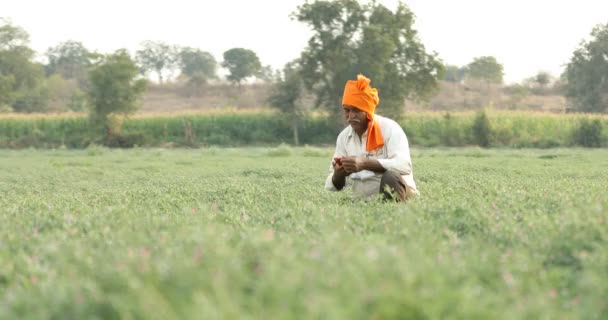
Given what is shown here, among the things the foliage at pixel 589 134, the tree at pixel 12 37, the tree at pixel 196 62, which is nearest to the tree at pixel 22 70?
the tree at pixel 12 37

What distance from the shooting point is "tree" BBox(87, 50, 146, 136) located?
48500 mm

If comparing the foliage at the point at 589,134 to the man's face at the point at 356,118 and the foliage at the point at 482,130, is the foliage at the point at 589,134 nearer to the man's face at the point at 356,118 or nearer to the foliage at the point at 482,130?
the foliage at the point at 482,130

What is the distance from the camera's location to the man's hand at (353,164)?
817 cm

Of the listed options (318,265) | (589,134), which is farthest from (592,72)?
(318,265)

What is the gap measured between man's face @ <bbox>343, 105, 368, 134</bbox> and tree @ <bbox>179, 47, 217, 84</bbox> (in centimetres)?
11462

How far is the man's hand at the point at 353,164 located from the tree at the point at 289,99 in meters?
41.7

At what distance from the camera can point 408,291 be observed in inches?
112

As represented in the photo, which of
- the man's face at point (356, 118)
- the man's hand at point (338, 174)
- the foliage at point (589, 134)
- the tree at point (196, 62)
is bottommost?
the foliage at point (589, 134)

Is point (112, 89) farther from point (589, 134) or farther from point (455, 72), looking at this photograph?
point (455, 72)

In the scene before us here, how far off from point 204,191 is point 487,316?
871 cm

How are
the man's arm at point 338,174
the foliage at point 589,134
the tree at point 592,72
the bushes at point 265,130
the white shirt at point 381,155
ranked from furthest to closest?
the tree at point 592,72
the bushes at point 265,130
the foliage at point 589,134
the man's arm at point 338,174
the white shirt at point 381,155

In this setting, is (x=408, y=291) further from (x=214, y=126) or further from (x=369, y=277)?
(x=214, y=126)

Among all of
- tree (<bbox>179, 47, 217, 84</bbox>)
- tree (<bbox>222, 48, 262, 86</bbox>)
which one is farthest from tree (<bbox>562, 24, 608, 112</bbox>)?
tree (<bbox>179, 47, 217, 84</bbox>)

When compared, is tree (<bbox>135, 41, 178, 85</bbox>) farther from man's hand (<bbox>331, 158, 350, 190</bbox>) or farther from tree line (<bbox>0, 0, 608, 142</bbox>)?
man's hand (<bbox>331, 158, 350, 190</bbox>)
